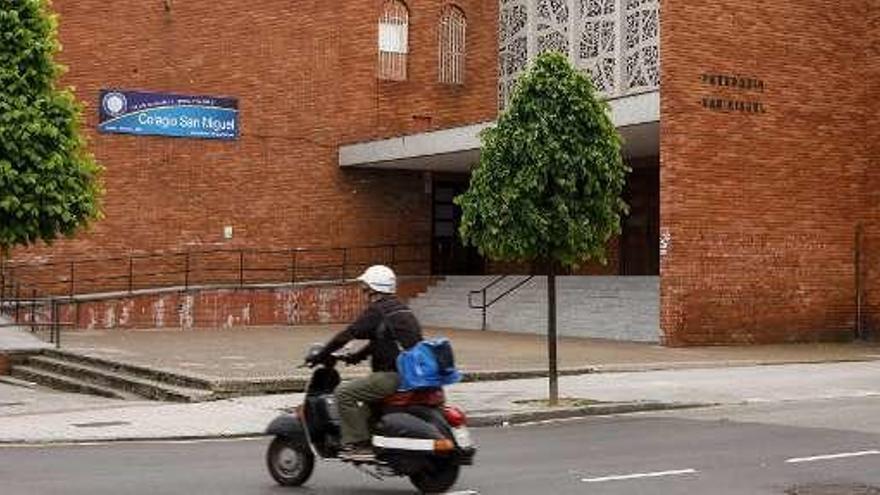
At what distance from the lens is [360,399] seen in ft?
29.5

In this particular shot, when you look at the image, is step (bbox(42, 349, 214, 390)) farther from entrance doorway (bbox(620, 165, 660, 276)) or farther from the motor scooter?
entrance doorway (bbox(620, 165, 660, 276))

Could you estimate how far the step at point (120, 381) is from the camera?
54.5 ft

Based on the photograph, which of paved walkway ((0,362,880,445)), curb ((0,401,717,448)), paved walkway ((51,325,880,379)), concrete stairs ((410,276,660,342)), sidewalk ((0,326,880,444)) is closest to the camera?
curb ((0,401,717,448))

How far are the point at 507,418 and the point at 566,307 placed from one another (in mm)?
14525

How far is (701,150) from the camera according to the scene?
83.9 ft

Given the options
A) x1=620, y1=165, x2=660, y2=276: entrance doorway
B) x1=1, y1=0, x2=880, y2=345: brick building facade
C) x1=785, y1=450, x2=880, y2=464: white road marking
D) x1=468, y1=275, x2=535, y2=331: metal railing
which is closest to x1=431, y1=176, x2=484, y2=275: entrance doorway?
x1=1, y1=0, x2=880, y2=345: brick building facade

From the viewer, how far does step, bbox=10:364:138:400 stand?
60.1 feet

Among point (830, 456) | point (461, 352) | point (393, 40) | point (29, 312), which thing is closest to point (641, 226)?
point (393, 40)

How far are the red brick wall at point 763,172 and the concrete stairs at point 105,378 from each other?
11370 millimetres

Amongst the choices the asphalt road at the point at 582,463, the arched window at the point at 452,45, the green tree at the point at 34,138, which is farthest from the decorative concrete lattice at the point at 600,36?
the asphalt road at the point at 582,463

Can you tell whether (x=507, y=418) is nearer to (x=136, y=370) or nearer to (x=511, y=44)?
(x=136, y=370)

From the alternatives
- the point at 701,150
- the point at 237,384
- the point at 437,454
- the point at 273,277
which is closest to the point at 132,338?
the point at 273,277

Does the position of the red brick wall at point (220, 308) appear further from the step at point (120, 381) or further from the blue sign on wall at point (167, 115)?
the step at point (120, 381)

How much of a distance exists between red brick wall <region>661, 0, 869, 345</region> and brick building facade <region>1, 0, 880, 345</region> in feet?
0.14
